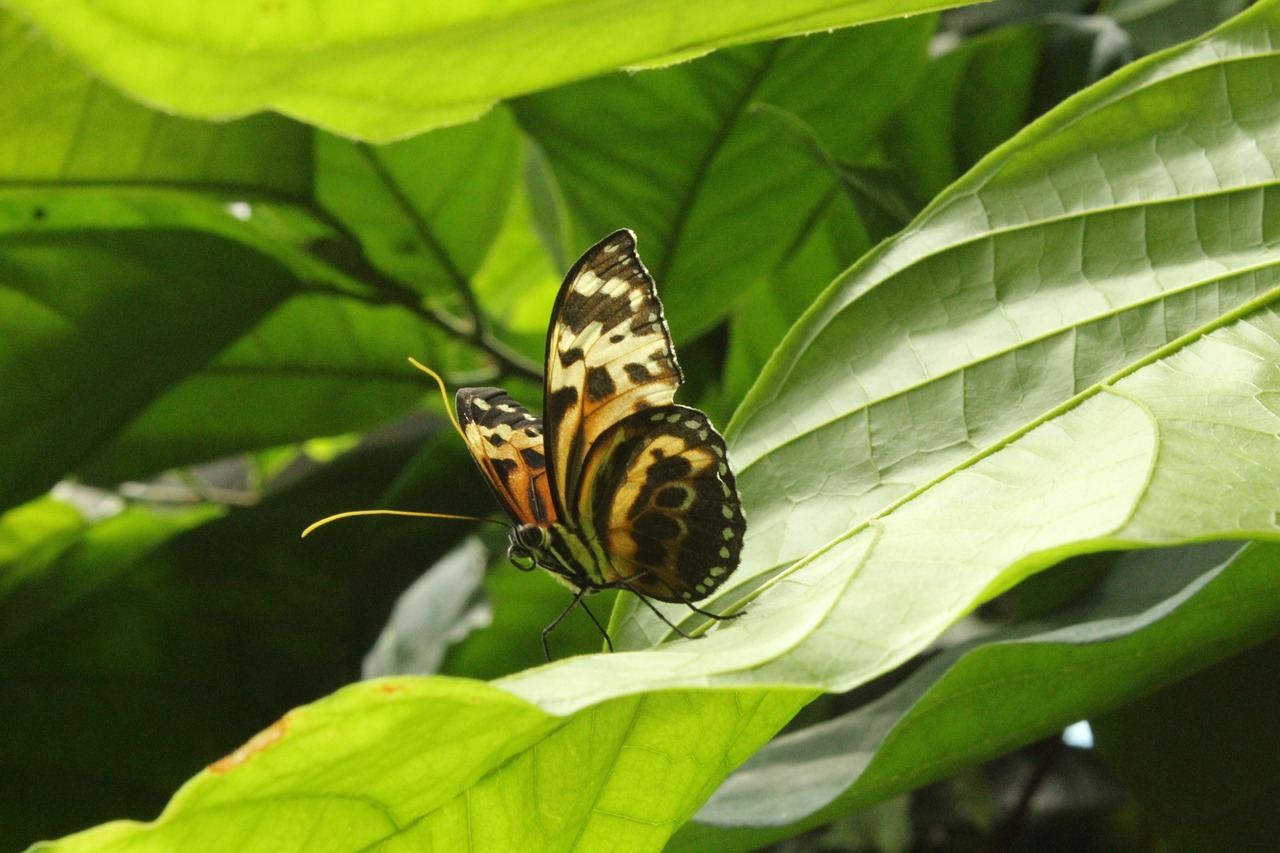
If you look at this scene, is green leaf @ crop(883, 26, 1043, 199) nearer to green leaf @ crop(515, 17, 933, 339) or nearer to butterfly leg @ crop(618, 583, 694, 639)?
green leaf @ crop(515, 17, 933, 339)

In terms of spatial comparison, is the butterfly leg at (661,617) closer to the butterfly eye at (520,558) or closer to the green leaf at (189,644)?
the butterfly eye at (520,558)

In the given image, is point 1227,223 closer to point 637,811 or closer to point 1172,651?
point 1172,651

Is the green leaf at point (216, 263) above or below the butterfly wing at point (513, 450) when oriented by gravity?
above

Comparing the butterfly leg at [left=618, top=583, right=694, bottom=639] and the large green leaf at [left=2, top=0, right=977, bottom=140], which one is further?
the butterfly leg at [left=618, top=583, right=694, bottom=639]

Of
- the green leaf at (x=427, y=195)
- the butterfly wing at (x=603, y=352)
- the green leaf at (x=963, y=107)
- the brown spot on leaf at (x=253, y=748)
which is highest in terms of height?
the green leaf at (x=427, y=195)

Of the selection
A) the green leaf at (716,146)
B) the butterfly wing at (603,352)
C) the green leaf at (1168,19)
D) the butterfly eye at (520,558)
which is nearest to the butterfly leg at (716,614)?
the butterfly wing at (603,352)

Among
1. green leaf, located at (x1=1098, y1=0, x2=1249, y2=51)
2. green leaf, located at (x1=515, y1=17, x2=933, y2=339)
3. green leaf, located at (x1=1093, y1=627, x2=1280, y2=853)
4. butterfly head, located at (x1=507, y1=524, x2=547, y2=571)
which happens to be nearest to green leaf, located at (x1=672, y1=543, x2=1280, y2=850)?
green leaf, located at (x1=1093, y1=627, x2=1280, y2=853)
